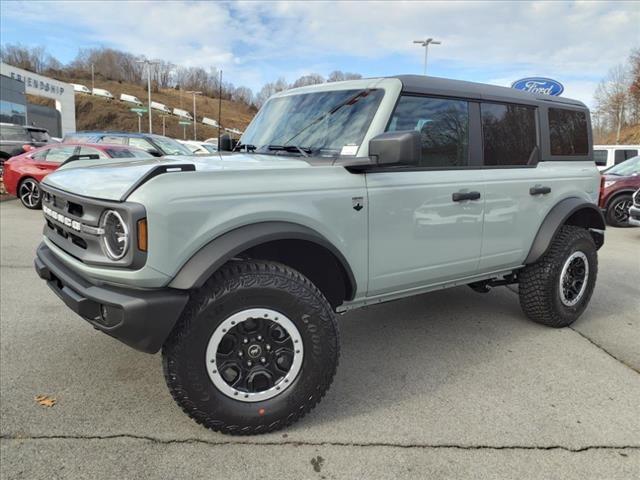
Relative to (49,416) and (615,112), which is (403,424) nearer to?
(49,416)

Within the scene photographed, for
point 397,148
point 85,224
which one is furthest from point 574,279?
point 85,224

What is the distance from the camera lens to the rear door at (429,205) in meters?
3.01

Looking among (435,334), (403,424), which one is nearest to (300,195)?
(403,424)

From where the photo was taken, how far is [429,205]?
320cm

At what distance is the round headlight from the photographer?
7.59ft

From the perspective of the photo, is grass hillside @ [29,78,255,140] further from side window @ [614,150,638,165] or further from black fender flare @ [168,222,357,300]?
black fender flare @ [168,222,357,300]

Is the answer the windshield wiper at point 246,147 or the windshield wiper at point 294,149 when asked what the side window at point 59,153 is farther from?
the windshield wiper at point 294,149

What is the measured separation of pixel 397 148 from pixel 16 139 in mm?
17855

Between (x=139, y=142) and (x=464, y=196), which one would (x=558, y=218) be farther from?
(x=139, y=142)

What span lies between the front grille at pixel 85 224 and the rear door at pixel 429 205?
1.34 meters

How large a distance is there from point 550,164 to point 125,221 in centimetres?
340

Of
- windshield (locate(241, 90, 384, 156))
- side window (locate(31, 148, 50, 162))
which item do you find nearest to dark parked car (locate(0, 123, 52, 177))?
side window (locate(31, 148, 50, 162))

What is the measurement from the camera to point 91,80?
4606 inches

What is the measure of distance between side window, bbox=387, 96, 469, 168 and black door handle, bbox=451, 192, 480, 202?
0.22m
